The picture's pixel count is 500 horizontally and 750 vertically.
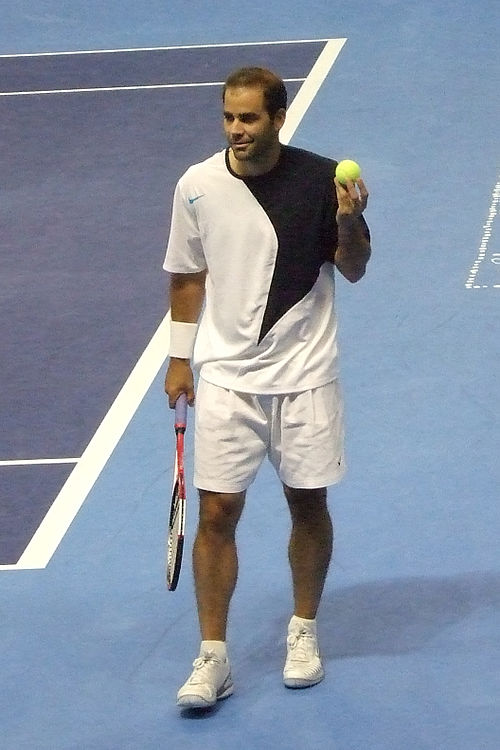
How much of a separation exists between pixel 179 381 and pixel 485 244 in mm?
4272

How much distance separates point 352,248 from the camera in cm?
503

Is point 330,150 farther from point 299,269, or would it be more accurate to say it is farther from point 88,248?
point 299,269

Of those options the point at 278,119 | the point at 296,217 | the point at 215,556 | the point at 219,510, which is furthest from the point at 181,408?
the point at 278,119

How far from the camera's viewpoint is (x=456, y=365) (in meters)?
7.92

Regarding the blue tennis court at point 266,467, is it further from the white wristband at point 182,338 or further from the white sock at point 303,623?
the white wristband at point 182,338

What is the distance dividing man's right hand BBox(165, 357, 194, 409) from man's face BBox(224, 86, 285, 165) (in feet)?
2.47

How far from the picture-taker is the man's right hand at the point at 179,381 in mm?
5409

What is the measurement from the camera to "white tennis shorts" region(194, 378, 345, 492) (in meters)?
5.27

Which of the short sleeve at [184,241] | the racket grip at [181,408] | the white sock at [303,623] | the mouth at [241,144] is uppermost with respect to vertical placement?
the mouth at [241,144]

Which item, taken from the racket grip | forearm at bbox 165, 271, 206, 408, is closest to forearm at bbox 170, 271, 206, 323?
forearm at bbox 165, 271, 206, 408

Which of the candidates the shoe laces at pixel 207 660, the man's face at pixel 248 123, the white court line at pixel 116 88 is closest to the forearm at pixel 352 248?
the man's face at pixel 248 123

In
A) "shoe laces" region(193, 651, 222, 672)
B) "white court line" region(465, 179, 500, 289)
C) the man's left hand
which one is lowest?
"shoe laces" region(193, 651, 222, 672)

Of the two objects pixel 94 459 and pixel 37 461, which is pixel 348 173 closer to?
pixel 94 459

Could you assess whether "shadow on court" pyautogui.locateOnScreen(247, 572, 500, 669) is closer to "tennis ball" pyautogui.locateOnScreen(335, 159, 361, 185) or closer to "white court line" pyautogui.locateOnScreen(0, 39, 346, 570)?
"white court line" pyautogui.locateOnScreen(0, 39, 346, 570)
